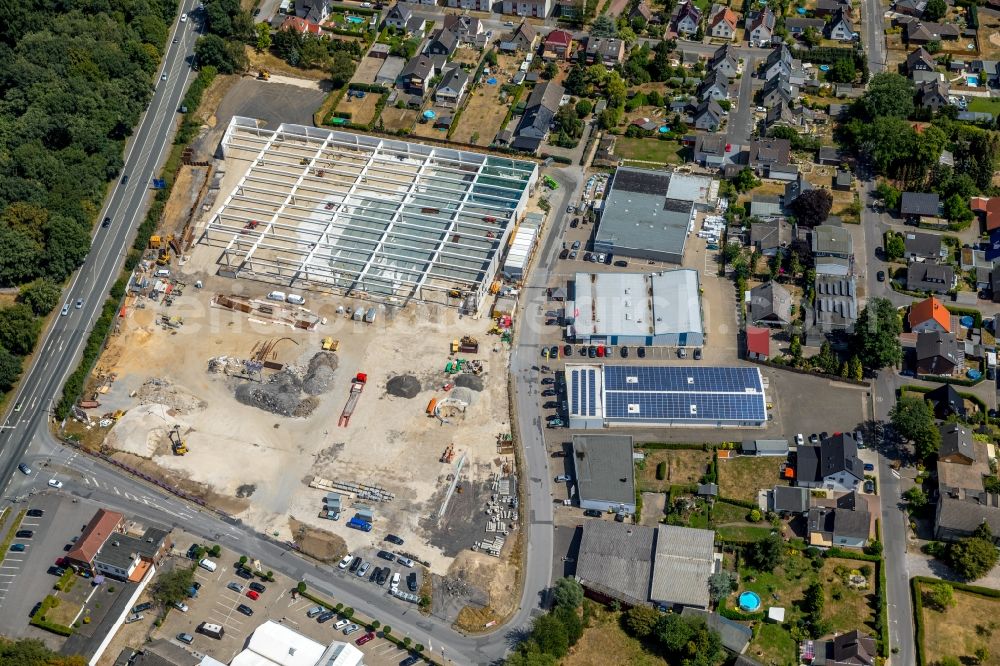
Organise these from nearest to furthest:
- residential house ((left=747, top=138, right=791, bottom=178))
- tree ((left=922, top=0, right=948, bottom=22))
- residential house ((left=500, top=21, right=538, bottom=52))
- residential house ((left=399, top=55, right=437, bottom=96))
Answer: residential house ((left=747, top=138, right=791, bottom=178)) < residential house ((left=399, top=55, right=437, bottom=96)) < residential house ((left=500, top=21, right=538, bottom=52)) < tree ((left=922, top=0, right=948, bottom=22))

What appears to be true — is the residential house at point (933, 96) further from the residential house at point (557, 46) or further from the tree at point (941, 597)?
the tree at point (941, 597)

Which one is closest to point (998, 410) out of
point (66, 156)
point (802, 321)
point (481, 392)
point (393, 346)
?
point (802, 321)

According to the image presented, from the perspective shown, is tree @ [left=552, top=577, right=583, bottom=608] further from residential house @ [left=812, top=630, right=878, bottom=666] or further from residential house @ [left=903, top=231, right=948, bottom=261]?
residential house @ [left=903, top=231, right=948, bottom=261]

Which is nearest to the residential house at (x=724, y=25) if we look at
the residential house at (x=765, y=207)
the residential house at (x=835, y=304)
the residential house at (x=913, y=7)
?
the residential house at (x=913, y=7)

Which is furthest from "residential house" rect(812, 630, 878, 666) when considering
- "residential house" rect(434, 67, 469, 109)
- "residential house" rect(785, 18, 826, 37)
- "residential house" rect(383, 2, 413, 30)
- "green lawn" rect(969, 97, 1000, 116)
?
"residential house" rect(383, 2, 413, 30)

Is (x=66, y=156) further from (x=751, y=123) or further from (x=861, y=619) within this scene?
(x=861, y=619)
